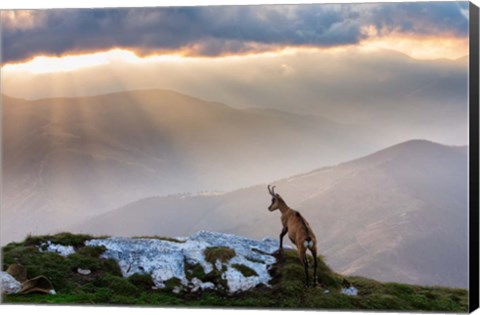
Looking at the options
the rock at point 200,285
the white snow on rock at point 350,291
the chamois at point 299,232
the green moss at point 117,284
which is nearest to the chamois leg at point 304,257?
the chamois at point 299,232

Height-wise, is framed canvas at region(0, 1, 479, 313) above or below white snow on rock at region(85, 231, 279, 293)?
above

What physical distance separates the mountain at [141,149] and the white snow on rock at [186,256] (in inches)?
76.7

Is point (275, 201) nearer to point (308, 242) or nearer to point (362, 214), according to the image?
point (308, 242)

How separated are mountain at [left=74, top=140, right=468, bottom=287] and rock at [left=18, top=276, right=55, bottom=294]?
101 inches

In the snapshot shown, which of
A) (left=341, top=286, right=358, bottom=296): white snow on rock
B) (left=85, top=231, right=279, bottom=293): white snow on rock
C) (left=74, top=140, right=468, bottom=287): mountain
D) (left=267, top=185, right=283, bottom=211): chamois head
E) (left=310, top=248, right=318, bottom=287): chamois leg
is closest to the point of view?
(left=310, top=248, right=318, bottom=287): chamois leg

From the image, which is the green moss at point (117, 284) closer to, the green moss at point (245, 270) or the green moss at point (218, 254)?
the green moss at point (218, 254)

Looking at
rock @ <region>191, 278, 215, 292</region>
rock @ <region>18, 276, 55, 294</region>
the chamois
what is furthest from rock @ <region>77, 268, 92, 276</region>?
the chamois

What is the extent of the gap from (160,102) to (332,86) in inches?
133

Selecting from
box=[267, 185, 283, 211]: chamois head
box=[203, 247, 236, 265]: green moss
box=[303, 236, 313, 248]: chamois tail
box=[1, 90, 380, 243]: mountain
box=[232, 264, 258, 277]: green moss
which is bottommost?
box=[232, 264, 258, 277]: green moss

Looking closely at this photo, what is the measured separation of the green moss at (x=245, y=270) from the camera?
17.9m

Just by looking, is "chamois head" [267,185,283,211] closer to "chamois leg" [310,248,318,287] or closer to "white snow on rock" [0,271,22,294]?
"chamois leg" [310,248,318,287]

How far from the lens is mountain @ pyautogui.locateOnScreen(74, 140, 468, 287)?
19656mm

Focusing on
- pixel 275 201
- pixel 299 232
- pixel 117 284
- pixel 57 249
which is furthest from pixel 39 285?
pixel 299 232

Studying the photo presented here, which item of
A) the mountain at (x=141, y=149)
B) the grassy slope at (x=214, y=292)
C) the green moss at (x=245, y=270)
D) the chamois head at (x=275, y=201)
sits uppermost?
the mountain at (x=141, y=149)
